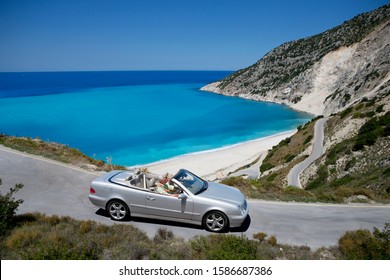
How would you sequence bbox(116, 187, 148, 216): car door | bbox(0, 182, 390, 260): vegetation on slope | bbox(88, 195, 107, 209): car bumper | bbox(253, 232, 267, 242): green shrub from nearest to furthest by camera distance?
bbox(0, 182, 390, 260): vegetation on slope, bbox(253, 232, 267, 242): green shrub, bbox(116, 187, 148, 216): car door, bbox(88, 195, 107, 209): car bumper

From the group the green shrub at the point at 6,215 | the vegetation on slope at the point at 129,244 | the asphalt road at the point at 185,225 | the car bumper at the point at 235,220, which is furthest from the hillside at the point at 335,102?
the green shrub at the point at 6,215

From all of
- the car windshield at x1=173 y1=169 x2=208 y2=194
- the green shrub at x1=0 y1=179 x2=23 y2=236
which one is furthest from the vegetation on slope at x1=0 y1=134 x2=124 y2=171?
the car windshield at x1=173 y1=169 x2=208 y2=194

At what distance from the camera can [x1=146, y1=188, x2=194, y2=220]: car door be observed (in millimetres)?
8297

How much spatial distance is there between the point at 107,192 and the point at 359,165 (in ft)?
81.9

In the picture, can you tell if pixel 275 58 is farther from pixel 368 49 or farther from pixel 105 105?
pixel 105 105

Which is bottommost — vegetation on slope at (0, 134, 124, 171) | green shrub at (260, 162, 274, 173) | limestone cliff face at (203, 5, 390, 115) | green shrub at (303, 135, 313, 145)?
vegetation on slope at (0, 134, 124, 171)

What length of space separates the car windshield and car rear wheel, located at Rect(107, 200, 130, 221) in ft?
6.03

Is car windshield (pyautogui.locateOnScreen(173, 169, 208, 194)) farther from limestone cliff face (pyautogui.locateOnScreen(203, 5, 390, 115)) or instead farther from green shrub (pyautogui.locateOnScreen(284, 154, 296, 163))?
limestone cliff face (pyautogui.locateOnScreen(203, 5, 390, 115))

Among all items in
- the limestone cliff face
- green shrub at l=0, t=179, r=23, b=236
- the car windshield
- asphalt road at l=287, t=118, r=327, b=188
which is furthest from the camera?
→ the limestone cliff face

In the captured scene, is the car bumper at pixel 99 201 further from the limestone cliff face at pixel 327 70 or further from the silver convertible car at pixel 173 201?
the limestone cliff face at pixel 327 70

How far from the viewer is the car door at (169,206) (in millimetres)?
8297

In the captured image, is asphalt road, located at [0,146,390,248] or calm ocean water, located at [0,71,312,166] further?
calm ocean water, located at [0,71,312,166]

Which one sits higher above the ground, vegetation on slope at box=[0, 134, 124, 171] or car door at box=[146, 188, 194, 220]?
vegetation on slope at box=[0, 134, 124, 171]

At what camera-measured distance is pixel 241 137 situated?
228 feet
